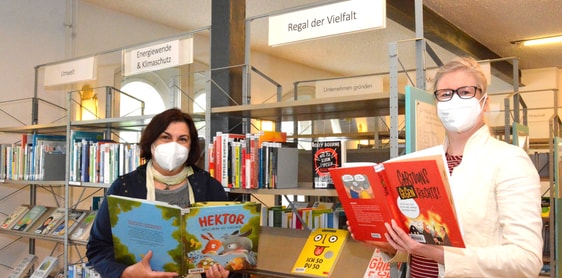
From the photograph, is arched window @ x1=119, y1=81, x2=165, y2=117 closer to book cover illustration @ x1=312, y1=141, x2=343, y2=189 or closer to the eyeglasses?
book cover illustration @ x1=312, y1=141, x2=343, y2=189

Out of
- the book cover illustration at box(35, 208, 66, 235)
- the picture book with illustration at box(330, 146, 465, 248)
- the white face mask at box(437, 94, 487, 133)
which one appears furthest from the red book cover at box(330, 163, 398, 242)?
the book cover illustration at box(35, 208, 66, 235)

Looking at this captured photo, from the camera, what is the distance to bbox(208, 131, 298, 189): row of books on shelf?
278 cm

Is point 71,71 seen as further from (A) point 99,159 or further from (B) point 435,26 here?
(B) point 435,26

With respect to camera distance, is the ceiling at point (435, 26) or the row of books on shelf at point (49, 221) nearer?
the row of books on shelf at point (49, 221)

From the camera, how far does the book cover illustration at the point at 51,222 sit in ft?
13.8

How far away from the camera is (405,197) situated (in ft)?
4.91

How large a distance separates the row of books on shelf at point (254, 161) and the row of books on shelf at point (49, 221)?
159 centimetres

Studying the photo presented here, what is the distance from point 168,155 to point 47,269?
2813 millimetres

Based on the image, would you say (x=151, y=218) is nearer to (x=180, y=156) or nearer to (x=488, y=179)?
(x=180, y=156)

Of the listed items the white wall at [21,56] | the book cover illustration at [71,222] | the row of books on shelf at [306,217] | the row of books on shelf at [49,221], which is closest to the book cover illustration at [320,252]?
the row of books on shelf at [306,217]

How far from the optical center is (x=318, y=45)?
8.61 meters

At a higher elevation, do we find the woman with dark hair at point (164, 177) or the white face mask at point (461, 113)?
the white face mask at point (461, 113)

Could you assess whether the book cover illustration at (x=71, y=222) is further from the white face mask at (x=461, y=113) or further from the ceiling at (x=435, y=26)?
the white face mask at (x=461, y=113)

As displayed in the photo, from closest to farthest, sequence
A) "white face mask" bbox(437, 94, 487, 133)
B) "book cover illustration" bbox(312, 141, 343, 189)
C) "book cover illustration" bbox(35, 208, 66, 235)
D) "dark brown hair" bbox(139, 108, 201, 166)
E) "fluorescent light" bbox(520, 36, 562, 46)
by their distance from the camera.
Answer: "white face mask" bbox(437, 94, 487, 133) < "dark brown hair" bbox(139, 108, 201, 166) < "book cover illustration" bbox(312, 141, 343, 189) < "book cover illustration" bbox(35, 208, 66, 235) < "fluorescent light" bbox(520, 36, 562, 46)
